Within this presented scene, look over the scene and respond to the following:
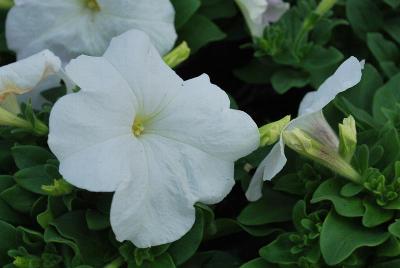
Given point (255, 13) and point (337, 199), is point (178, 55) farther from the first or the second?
point (337, 199)

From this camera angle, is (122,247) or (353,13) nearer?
(122,247)

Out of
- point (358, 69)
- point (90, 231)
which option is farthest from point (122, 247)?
point (358, 69)

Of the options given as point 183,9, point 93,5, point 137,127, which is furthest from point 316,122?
point 93,5

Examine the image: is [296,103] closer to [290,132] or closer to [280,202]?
[280,202]

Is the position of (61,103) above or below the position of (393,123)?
above

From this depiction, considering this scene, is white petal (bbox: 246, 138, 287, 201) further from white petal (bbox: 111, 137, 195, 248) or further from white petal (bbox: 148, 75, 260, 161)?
white petal (bbox: 111, 137, 195, 248)
